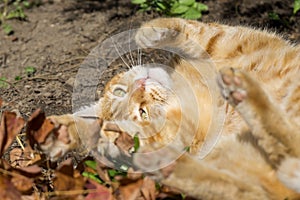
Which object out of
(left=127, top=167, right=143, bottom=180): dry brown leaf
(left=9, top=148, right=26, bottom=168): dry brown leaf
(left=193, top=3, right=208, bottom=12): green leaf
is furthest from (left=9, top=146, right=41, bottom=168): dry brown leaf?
(left=193, top=3, right=208, bottom=12): green leaf

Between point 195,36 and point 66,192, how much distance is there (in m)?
1.31

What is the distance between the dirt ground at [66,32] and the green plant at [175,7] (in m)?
0.14

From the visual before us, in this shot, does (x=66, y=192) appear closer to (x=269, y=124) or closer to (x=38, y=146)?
(x=38, y=146)

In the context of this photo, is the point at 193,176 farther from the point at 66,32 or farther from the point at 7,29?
the point at 7,29

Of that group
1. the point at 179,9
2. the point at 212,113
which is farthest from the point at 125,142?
the point at 179,9

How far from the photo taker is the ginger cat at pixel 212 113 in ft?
5.88

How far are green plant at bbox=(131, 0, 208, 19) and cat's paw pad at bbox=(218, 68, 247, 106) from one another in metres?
1.72

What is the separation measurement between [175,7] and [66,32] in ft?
2.36

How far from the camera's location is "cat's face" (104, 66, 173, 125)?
2.49 meters

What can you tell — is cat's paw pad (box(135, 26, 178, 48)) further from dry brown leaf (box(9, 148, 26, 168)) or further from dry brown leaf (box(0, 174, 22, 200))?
dry brown leaf (box(0, 174, 22, 200))

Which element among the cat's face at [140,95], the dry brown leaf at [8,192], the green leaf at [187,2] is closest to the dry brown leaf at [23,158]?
the dry brown leaf at [8,192]

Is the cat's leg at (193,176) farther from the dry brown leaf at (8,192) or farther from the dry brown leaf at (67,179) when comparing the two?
the dry brown leaf at (8,192)

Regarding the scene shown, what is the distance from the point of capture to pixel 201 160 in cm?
188

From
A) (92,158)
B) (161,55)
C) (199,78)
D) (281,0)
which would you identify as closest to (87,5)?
(161,55)
